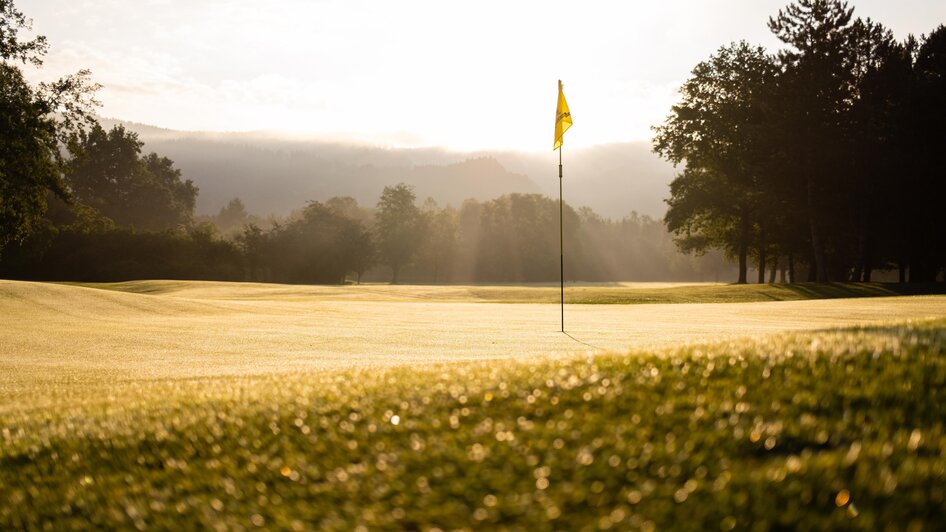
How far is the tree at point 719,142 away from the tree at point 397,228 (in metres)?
59.4

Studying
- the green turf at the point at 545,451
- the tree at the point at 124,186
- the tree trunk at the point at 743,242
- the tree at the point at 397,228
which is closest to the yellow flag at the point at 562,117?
the green turf at the point at 545,451

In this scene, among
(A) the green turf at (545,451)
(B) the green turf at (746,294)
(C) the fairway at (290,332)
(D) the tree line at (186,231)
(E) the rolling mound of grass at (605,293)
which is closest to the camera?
(A) the green turf at (545,451)

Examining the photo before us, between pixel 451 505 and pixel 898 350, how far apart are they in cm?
416

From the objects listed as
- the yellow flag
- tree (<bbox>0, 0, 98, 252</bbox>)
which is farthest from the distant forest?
the yellow flag

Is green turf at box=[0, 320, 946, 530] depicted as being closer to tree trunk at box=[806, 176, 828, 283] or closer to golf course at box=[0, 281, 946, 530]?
golf course at box=[0, 281, 946, 530]

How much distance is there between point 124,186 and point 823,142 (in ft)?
372

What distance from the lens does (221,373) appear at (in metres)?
12.1

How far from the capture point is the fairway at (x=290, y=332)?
13.9 metres

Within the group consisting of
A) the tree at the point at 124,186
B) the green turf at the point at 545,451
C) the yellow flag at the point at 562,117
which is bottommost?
the green turf at the point at 545,451

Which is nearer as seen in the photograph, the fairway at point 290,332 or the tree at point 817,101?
the fairway at point 290,332

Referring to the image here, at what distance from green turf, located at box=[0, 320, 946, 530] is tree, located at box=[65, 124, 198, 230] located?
5031 inches

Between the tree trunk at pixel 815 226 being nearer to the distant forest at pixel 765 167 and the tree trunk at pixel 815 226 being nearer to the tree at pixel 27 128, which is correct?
the distant forest at pixel 765 167

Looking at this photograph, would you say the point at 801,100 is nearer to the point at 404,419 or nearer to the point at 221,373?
the point at 221,373

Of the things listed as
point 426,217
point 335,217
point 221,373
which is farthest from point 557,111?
point 426,217
